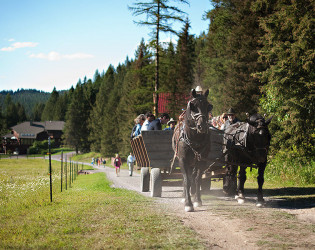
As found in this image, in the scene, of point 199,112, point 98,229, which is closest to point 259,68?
point 199,112

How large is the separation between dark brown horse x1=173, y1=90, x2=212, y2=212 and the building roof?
128 metres

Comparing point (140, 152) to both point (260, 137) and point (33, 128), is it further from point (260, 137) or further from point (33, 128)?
point (33, 128)

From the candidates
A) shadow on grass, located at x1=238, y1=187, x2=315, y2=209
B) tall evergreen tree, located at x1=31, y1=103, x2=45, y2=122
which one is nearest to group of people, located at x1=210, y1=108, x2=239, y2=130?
shadow on grass, located at x1=238, y1=187, x2=315, y2=209

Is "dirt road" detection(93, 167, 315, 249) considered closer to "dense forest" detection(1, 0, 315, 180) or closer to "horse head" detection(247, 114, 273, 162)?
"horse head" detection(247, 114, 273, 162)

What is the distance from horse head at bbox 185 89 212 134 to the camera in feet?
24.2

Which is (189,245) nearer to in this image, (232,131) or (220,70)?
(232,131)

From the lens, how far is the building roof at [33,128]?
128375 mm

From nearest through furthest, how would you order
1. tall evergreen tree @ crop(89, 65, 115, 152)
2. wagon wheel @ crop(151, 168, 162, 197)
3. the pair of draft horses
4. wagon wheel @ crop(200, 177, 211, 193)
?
the pair of draft horses → wagon wheel @ crop(151, 168, 162, 197) → wagon wheel @ crop(200, 177, 211, 193) → tall evergreen tree @ crop(89, 65, 115, 152)

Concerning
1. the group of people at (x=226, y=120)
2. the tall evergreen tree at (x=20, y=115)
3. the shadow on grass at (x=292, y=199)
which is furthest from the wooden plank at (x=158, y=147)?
the tall evergreen tree at (x=20, y=115)

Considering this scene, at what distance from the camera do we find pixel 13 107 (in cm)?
14650

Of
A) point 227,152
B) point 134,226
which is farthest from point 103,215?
point 227,152

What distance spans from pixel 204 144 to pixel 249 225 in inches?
92.7

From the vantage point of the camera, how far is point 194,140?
26.5ft

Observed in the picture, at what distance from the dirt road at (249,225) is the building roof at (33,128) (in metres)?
128
